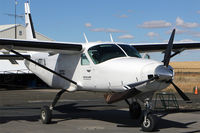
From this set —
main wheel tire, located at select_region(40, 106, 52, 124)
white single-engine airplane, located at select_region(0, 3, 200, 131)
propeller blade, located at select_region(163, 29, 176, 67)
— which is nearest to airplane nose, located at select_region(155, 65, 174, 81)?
white single-engine airplane, located at select_region(0, 3, 200, 131)

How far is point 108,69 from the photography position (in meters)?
10.2

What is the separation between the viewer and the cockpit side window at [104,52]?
414 inches

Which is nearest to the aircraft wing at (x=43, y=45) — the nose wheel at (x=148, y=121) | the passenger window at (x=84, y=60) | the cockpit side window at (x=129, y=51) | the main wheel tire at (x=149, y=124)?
the passenger window at (x=84, y=60)

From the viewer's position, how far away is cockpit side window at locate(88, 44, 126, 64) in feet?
34.5

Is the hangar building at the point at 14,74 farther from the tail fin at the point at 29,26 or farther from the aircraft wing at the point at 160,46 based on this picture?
the aircraft wing at the point at 160,46

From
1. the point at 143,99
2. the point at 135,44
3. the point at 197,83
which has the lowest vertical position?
the point at 197,83

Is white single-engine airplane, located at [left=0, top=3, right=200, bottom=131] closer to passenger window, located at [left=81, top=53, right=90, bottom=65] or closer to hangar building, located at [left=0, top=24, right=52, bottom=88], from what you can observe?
passenger window, located at [left=81, top=53, right=90, bottom=65]

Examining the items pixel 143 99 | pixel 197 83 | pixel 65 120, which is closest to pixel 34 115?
pixel 65 120

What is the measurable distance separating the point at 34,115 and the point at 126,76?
6.02 meters

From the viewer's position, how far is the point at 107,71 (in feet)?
33.5

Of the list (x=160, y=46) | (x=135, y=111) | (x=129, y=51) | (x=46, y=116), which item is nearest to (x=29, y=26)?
(x=46, y=116)

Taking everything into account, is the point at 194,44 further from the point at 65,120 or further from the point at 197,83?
the point at 197,83

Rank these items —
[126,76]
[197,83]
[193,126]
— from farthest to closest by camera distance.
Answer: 1. [197,83]
2. [193,126]
3. [126,76]

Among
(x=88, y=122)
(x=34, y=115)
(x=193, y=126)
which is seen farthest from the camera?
(x=34, y=115)
